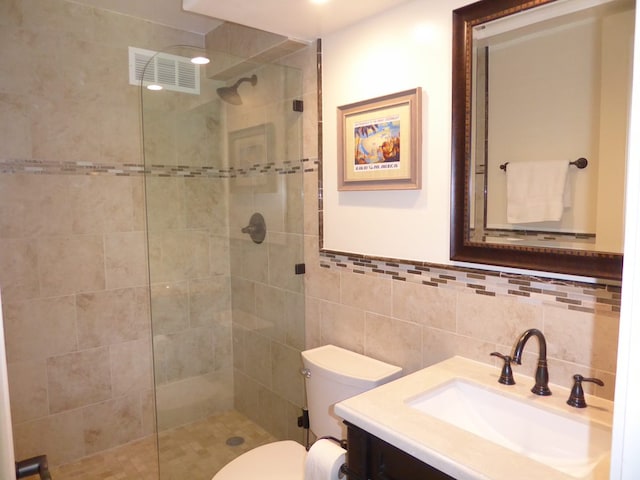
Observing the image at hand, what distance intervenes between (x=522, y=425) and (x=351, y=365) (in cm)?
73

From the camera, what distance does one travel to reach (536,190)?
142cm

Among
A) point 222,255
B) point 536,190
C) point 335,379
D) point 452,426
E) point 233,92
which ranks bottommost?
point 335,379

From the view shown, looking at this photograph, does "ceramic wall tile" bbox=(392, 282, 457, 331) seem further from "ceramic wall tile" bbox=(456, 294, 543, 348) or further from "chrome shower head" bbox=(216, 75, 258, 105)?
"chrome shower head" bbox=(216, 75, 258, 105)

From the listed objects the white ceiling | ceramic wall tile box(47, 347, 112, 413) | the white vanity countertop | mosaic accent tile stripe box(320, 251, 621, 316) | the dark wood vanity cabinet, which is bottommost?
ceramic wall tile box(47, 347, 112, 413)

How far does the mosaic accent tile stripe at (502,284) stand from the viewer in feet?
4.19

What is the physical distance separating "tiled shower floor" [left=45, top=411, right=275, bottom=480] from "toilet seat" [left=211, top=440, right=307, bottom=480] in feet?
1.31

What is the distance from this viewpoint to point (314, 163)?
2.22 meters

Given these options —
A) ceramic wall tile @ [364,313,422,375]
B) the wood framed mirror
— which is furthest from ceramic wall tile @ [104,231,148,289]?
the wood framed mirror

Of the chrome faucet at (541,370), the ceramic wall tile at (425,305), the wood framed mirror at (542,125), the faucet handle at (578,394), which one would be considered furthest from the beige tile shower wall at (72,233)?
the faucet handle at (578,394)

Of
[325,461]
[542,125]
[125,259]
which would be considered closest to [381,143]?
[542,125]

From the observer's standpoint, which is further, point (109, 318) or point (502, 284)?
point (109, 318)

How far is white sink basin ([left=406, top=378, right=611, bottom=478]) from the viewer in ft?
3.89

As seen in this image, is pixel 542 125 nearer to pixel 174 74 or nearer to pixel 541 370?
pixel 541 370

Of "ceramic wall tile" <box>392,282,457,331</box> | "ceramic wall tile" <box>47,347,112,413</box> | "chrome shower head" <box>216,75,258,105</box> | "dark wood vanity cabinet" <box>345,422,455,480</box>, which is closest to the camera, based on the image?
"dark wood vanity cabinet" <box>345,422,455,480</box>
